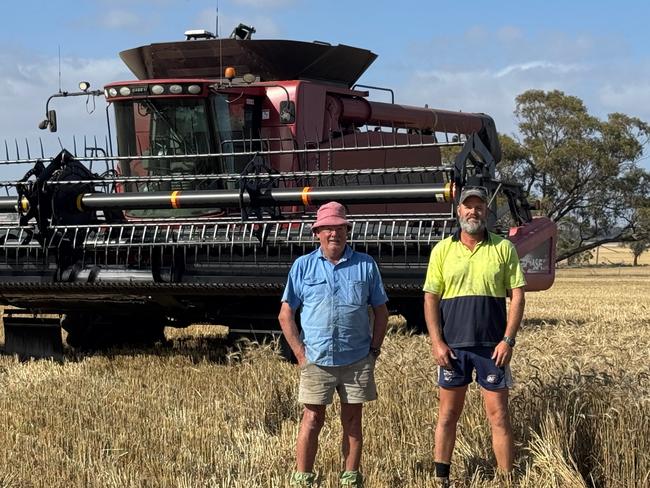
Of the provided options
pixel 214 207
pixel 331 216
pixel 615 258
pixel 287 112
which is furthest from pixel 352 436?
pixel 615 258

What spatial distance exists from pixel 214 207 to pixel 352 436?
366 centimetres

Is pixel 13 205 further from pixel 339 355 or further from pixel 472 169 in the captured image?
pixel 339 355

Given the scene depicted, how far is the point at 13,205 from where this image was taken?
25.3 ft

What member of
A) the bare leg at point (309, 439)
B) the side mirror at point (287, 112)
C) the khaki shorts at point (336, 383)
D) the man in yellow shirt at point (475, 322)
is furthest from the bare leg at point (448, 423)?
the side mirror at point (287, 112)

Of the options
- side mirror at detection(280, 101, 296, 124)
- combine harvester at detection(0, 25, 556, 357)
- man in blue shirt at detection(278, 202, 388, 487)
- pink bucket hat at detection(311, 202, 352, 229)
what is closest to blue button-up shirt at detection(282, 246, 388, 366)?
man in blue shirt at detection(278, 202, 388, 487)

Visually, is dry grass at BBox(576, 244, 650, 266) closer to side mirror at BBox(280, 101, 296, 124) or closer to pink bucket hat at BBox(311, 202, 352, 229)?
side mirror at BBox(280, 101, 296, 124)

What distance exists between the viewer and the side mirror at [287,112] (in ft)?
27.8

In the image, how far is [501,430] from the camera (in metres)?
3.86

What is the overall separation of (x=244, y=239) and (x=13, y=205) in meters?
1.93

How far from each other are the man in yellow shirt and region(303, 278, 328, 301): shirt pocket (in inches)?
16.9

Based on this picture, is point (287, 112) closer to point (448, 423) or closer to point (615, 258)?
point (448, 423)

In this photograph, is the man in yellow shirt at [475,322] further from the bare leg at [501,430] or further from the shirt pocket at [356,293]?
the shirt pocket at [356,293]

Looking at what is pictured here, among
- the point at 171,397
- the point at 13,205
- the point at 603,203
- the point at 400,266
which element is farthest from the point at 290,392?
the point at 603,203

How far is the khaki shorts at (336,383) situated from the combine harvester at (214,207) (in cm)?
272
